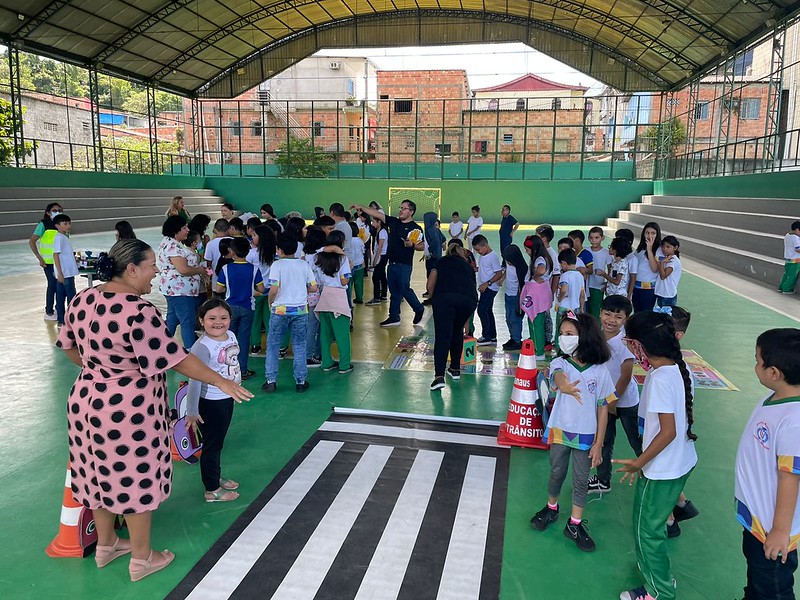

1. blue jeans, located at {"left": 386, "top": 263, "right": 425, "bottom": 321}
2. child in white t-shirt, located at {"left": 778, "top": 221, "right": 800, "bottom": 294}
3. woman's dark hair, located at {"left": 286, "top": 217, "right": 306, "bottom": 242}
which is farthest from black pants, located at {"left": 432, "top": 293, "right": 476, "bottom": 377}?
child in white t-shirt, located at {"left": 778, "top": 221, "right": 800, "bottom": 294}

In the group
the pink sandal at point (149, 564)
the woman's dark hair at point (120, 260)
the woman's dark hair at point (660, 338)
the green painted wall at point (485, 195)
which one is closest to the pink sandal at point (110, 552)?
the pink sandal at point (149, 564)

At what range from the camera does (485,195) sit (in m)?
30.2

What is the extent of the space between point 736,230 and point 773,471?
49.9 feet

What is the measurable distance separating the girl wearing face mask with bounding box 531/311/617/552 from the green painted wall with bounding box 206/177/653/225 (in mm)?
26929

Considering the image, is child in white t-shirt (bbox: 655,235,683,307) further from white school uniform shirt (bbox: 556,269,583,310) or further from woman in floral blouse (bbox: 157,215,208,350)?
woman in floral blouse (bbox: 157,215,208,350)

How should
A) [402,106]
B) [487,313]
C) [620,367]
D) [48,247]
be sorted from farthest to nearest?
[402,106]
[48,247]
[487,313]
[620,367]

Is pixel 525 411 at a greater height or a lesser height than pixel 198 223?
lesser

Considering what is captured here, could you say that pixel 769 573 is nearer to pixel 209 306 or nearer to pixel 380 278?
pixel 209 306

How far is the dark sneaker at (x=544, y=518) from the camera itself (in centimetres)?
378

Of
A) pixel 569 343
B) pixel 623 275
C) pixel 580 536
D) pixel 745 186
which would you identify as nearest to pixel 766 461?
pixel 569 343

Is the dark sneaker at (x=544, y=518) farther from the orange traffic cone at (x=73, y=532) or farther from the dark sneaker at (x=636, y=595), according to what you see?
the orange traffic cone at (x=73, y=532)

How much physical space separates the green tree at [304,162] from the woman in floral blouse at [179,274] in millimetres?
26404

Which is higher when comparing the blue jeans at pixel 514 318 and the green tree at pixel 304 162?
the green tree at pixel 304 162

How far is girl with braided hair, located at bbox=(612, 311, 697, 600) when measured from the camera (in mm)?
2930
